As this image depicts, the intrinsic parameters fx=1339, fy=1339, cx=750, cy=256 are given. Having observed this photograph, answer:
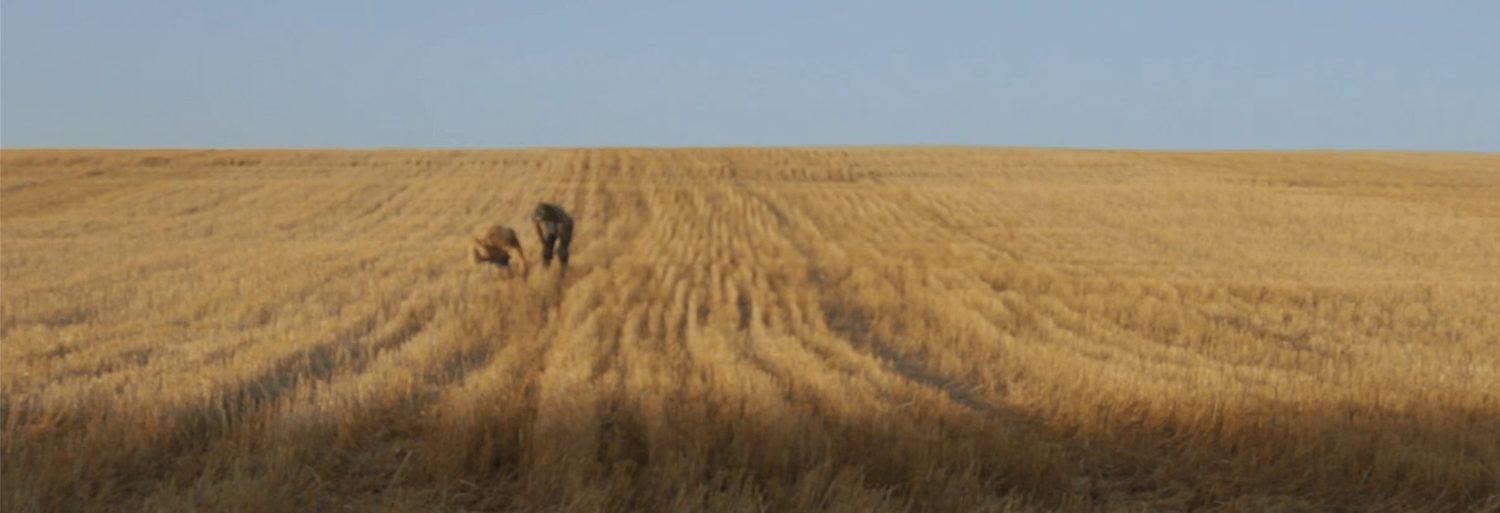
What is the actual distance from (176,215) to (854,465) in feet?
83.1

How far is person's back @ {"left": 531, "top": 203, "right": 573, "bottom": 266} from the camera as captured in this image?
602 inches

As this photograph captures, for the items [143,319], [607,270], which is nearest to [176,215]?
[607,270]

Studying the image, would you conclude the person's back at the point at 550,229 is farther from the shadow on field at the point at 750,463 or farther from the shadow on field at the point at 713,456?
the shadow on field at the point at 750,463

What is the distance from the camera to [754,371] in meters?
7.98

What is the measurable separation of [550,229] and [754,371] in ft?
25.3

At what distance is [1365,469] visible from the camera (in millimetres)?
5801

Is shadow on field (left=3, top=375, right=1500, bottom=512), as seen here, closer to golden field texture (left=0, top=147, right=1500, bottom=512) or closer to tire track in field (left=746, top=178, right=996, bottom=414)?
golden field texture (left=0, top=147, right=1500, bottom=512)

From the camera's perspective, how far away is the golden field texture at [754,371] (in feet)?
17.8

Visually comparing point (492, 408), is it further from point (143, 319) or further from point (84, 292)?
point (84, 292)

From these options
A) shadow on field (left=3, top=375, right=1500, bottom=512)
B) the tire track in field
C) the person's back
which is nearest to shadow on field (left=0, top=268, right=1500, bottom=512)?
shadow on field (left=3, top=375, right=1500, bottom=512)

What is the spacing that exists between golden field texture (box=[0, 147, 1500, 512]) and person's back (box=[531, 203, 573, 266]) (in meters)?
0.43

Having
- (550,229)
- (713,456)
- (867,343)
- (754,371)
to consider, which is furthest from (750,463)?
(550,229)

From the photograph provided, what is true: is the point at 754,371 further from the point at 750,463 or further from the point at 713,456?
the point at 750,463

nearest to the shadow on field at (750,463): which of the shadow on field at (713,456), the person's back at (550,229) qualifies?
the shadow on field at (713,456)
